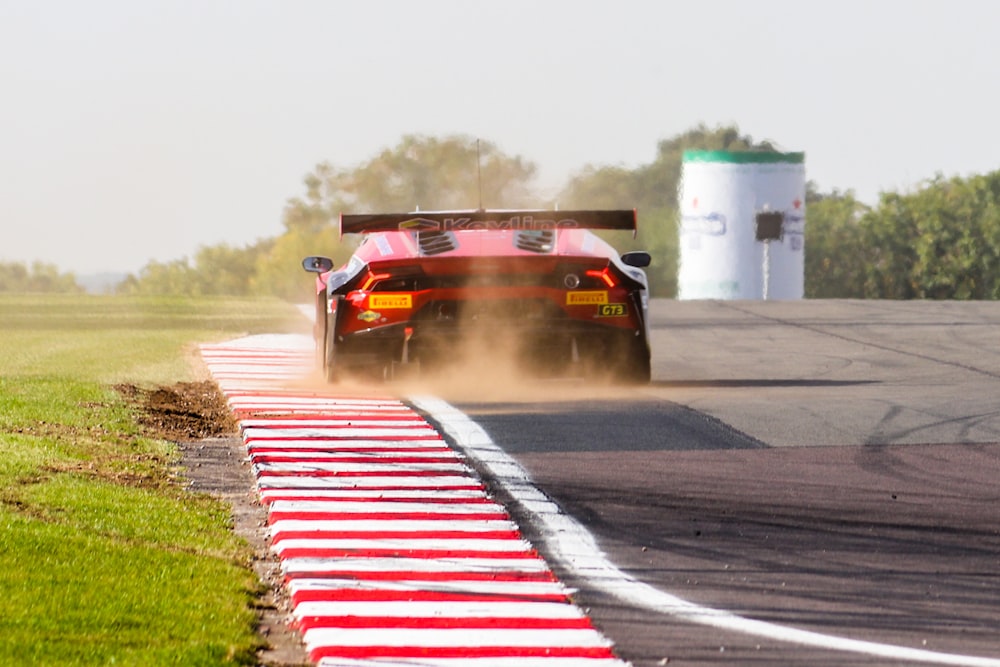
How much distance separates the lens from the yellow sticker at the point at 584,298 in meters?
13.9

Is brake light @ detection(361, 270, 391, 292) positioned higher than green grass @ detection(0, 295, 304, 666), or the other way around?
brake light @ detection(361, 270, 391, 292)

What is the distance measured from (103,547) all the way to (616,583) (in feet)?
7.08

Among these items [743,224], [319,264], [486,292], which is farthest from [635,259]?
[743,224]

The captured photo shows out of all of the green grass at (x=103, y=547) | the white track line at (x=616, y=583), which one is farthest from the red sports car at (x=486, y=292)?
the white track line at (x=616, y=583)

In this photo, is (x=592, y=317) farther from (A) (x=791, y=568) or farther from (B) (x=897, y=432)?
(A) (x=791, y=568)

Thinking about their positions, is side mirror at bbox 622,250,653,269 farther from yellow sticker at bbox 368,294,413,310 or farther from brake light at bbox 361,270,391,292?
brake light at bbox 361,270,391,292

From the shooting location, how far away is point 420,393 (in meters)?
14.4

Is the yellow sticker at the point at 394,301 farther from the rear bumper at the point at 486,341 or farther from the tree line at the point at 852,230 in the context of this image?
the tree line at the point at 852,230

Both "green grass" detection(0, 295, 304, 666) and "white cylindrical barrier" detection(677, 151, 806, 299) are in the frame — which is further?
"white cylindrical barrier" detection(677, 151, 806, 299)

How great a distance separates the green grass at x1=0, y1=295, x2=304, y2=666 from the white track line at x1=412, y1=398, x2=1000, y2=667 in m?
1.38

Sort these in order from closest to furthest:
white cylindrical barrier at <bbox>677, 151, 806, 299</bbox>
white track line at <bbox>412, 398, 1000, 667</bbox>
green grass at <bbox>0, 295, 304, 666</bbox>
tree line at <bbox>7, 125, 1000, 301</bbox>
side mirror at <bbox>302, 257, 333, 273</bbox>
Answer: green grass at <bbox>0, 295, 304, 666</bbox> < white track line at <bbox>412, 398, 1000, 667</bbox> < side mirror at <bbox>302, 257, 333, 273</bbox> < white cylindrical barrier at <bbox>677, 151, 806, 299</bbox> < tree line at <bbox>7, 125, 1000, 301</bbox>

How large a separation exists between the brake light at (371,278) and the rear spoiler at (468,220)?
0.35 meters

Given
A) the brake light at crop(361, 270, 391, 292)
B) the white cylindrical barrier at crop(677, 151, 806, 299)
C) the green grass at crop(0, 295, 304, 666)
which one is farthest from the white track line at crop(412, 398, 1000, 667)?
the white cylindrical barrier at crop(677, 151, 806, 299)

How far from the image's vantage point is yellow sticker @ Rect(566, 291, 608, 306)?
45.6ft
